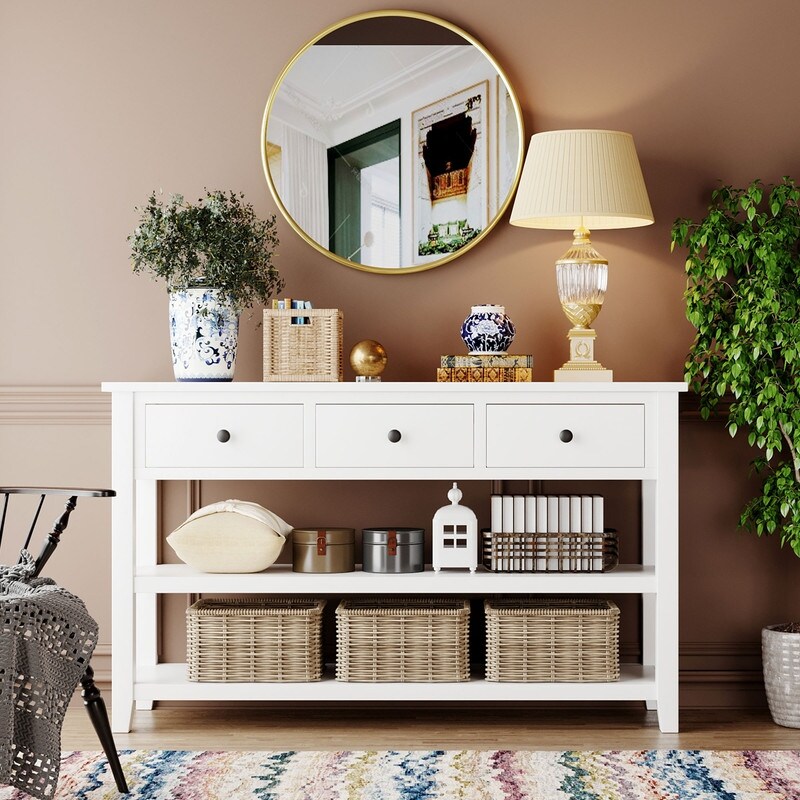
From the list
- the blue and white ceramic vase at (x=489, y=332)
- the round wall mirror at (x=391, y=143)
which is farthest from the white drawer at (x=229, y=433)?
the round wall mirror at (x=391, y=143)

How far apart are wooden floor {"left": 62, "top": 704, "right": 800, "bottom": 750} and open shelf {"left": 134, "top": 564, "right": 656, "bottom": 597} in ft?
1.27

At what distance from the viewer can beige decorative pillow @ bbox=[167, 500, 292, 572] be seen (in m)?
2.59

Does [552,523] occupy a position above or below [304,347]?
below

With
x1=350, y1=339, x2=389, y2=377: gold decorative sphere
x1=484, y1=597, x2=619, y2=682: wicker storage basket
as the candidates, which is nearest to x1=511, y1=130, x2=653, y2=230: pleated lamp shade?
x1=350, y1=339, x2=389, y2=377: gold decorative sphere

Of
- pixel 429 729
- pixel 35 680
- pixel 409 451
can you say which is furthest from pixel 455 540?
pixel 35 680

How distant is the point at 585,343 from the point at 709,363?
36 cm

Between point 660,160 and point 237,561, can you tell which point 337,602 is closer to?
point 237,561

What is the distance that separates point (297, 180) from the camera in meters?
2.98

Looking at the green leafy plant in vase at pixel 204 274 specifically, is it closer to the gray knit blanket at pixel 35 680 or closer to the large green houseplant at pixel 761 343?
the gray knit blanket at pixel 35 680

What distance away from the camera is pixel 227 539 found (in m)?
2.60

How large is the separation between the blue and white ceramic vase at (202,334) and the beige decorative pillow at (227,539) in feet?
1.21

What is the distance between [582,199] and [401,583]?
3.70ft

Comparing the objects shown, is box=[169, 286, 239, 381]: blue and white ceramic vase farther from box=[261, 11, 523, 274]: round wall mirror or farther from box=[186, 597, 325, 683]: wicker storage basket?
box=[186, 597, 325, 683]: wicker storage basket

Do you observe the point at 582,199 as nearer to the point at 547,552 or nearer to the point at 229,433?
the point at 547,552
